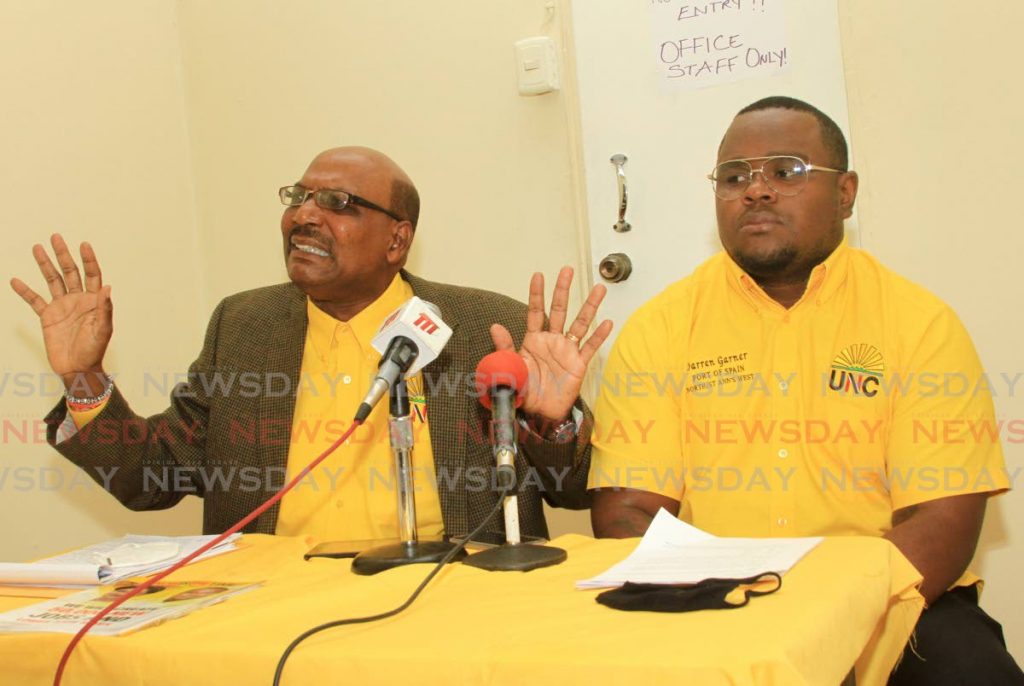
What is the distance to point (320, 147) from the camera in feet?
11.3

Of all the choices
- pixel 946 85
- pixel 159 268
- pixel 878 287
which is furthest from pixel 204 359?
pixel 946 85

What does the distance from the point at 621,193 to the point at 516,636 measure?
201 centimetres

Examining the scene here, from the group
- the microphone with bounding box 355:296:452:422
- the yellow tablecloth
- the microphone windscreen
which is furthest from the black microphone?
the yellow tablecloth

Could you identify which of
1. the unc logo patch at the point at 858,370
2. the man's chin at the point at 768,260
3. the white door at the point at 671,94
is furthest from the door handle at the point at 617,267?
the unc logo patch at the point at 858,370

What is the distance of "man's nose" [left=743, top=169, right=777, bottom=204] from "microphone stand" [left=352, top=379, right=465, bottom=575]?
3.29 ft

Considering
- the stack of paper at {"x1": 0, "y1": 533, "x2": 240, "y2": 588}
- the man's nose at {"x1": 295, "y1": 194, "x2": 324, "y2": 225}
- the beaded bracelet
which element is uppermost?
the man's nose at {"x1": 295, "y1": 194, "x2": 324, "y2": 225}

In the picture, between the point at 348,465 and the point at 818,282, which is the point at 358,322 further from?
the point at 818,282

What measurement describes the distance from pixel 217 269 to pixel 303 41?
90cm

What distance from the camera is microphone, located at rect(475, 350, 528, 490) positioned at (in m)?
1.39

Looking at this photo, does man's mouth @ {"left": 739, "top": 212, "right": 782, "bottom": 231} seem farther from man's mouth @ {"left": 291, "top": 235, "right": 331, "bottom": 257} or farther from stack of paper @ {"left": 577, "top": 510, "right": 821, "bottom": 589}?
man's mouth @ {"left": 291, "top": 235, "right": 331, "bottom": 257}

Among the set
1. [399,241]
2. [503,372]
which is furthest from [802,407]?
[399,241]

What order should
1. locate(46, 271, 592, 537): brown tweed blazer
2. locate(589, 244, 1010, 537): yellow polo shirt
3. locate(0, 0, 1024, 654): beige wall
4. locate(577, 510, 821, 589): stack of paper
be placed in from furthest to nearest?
locate(0, 0, 1024, 654): beige wall < locate(46, 271, 592, 537): brown tweed blazer < locate(589, 244, 1010, 537): yellow polo shirt < locate(577, 510, 821, 589): stack of paper

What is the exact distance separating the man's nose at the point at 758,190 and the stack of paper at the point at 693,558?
94 centimetres

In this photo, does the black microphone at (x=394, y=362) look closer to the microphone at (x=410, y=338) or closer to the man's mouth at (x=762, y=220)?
the microphone at (x=410, y=338)
